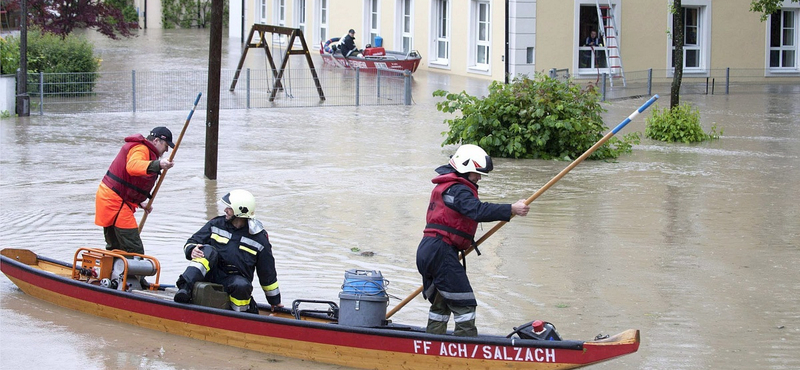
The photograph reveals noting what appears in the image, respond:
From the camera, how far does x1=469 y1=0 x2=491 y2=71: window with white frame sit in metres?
31.9

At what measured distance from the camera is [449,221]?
709 centimetres

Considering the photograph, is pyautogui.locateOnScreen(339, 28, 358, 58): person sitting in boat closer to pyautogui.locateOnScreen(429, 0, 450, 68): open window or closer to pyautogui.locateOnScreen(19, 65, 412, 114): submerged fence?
pyautogui.locateOnScreen(429, 0, 450, 68): open window

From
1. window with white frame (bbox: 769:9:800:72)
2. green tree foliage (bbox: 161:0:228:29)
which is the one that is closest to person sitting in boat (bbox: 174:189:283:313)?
window with white frame (bbox: 769:9:800:72)

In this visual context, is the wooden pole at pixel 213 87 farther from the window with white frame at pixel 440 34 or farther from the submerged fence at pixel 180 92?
the window with white frame at pixel 440 34

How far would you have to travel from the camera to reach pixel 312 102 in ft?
85.3

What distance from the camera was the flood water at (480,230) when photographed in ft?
25.9

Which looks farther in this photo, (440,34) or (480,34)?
(440,34)

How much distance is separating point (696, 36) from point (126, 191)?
88.3 ft

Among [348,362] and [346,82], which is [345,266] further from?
[346,82]

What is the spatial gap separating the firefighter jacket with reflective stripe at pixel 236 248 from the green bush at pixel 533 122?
9.26 meters

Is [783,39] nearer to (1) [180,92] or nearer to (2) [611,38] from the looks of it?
(2) [611,38]

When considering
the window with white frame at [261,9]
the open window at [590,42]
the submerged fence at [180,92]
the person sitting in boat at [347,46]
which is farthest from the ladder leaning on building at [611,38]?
the window with white frame at [261,9]

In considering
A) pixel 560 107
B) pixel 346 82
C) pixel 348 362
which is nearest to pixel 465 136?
pixel 560 107

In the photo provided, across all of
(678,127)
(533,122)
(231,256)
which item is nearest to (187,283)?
(231,256)
